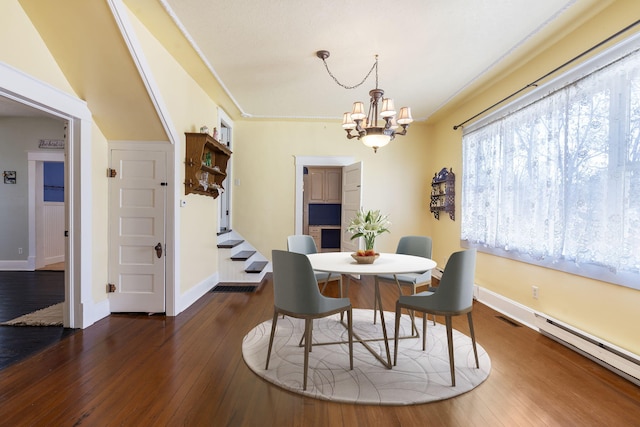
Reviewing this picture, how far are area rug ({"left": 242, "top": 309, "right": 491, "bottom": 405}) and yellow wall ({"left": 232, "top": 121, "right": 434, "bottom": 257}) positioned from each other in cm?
264

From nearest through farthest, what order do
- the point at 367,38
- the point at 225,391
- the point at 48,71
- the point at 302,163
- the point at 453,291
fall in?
1. the point at 225,391
2. the point at 453,291
3. the point at 48,71
4. the point at 367,38
5. the point at 302,163

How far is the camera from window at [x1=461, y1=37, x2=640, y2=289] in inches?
84.4

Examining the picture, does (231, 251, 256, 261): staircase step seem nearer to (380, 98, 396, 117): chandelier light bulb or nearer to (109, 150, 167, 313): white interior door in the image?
(109, 150, 167, 313): white interior door

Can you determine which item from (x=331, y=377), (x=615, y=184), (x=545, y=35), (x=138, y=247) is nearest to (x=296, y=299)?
(x=331, y=377)

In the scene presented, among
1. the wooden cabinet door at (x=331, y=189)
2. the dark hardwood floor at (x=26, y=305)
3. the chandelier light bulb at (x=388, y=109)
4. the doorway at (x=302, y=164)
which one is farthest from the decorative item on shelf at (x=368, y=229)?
the wooden cabinet door at (x=331, y=189)

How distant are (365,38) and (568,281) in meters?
2.75

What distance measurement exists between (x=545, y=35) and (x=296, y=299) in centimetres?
308

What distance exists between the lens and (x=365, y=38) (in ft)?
9.18

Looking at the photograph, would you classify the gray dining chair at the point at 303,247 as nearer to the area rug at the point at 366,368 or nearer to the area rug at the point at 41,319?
the area rug at the point at 366,368

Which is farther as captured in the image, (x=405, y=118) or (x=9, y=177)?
(x=9, y=177)

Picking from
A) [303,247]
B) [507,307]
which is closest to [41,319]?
[303,247]

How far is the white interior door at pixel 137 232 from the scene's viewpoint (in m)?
3.25

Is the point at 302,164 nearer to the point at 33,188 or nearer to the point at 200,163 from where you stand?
the point at 200,163

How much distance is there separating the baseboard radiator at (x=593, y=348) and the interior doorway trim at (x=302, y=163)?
138 inches
